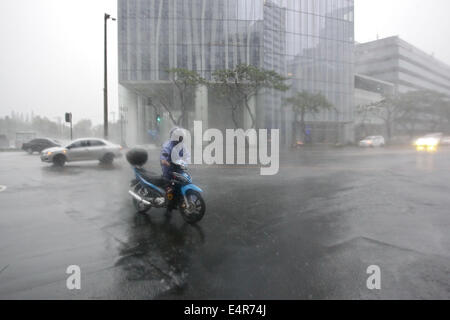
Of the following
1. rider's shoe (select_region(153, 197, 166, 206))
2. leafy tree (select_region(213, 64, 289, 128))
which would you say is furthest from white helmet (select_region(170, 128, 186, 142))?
leafy tree (select_region(213, 64, 289, 128))

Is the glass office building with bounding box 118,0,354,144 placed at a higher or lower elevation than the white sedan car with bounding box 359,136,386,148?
higher

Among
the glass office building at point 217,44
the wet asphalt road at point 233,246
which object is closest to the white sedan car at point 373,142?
the glass office building at point 217,44

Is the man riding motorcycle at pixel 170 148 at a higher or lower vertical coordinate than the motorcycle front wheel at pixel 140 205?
higher

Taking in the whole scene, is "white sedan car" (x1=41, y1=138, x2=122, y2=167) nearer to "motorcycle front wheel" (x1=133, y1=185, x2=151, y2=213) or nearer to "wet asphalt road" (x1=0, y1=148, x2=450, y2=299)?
"wet asphalt road" (x1=0, y1=148, x2=450, y2=299)

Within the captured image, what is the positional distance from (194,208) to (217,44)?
3706cm

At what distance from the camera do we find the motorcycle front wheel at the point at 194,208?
507 cm

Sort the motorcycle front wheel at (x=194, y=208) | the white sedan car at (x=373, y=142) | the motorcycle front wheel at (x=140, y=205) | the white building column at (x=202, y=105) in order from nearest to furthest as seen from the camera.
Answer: the motorcycle front wheel at (x=194, y=208) → the motorcycle front wheel at (x=140, y=205) → the white sedan car at (x=373, y=142) → the white building column at (x=202, y=105)

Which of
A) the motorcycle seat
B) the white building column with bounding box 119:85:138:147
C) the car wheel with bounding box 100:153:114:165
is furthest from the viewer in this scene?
the white building column with bounding box 119:85:138:147

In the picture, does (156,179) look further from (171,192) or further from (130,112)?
(130,112)

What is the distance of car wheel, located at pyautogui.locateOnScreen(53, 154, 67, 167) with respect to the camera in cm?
1405

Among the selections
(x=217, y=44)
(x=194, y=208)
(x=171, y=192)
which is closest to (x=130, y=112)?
(x=217, y=44)

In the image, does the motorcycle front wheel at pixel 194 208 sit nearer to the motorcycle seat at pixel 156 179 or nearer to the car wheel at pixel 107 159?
the motorcycle seat at pixel 156 179

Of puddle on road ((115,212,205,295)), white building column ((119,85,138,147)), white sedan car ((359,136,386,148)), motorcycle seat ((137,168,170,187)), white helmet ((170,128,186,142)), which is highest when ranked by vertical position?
white building column ((119,85,138,147))

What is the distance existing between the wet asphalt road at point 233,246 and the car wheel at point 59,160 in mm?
6913
